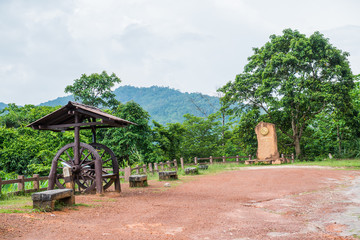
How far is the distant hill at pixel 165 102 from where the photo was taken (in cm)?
6831

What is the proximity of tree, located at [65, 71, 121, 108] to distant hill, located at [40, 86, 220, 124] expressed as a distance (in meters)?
26.2

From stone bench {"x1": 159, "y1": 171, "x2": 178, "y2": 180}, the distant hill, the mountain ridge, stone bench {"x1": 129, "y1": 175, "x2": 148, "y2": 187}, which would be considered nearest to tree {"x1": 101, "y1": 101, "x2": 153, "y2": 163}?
stone bench {"x1": 159, "y1": 171, "x2": 178, "y2": 180}

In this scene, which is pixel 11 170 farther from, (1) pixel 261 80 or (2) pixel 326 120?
(2) pixel 326 120

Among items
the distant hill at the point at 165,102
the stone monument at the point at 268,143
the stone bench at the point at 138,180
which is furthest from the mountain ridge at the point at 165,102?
the stone bench at the point at 138,180

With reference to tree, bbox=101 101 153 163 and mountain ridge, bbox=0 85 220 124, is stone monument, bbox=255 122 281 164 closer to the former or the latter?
tree, bbox=101 101 153 163

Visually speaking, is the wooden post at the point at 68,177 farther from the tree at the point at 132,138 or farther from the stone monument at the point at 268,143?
the stone monument at the point at 268,143

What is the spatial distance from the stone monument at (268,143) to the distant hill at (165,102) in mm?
31022

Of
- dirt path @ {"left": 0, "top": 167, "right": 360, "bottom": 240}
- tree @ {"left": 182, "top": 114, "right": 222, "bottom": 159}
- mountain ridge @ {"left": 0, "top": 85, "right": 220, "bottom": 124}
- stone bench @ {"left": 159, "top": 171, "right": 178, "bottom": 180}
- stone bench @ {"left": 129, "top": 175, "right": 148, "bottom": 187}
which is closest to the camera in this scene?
dirt path @ {"left": 0, "top": 167, "right": 360, "bottom": 240}

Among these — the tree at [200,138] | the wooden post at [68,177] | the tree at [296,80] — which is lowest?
the wooden post at [68,177]

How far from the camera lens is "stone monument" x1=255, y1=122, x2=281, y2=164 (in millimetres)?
25297

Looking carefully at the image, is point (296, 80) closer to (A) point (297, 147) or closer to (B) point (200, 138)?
(A) point (297, 147)

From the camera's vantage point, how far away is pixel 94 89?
33.5m

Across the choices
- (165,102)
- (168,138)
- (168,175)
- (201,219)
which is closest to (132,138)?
(168,138)

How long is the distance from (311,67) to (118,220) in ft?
81.4
